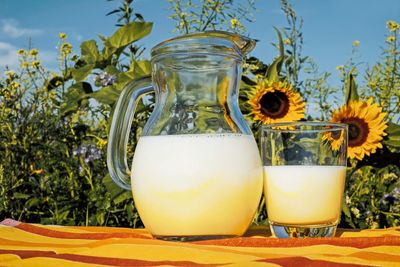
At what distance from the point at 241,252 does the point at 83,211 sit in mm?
1110

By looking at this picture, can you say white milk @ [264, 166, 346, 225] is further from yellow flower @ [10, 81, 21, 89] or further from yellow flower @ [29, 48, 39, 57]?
yellow flower @ [29, 48, 39, 57]

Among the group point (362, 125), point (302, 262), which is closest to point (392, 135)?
point (362, 125)

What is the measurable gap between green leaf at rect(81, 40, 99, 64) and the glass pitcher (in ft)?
2.39

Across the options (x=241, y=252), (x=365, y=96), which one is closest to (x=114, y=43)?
(x=365, y=96)

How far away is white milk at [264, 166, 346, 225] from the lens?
958 mm

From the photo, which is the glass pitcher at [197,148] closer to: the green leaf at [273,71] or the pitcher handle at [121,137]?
the pitcher handle at [121,137]

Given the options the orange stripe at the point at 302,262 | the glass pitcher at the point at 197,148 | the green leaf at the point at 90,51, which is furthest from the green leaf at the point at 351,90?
the orange stripe at the point at 302,262

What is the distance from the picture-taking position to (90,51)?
1.77 m

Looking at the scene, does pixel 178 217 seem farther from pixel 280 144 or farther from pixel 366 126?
pixel 366 126

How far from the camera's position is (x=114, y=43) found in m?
1.70

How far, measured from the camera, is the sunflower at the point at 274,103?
137 cm

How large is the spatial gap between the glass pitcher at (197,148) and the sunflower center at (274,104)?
33 cm

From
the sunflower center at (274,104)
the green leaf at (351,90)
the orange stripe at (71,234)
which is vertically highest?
the green leaf at (351,90)

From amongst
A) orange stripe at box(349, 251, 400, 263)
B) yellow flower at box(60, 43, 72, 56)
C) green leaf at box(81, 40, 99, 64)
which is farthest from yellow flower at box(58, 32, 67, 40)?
orange stripe at box(349, 251, 400, 263)
